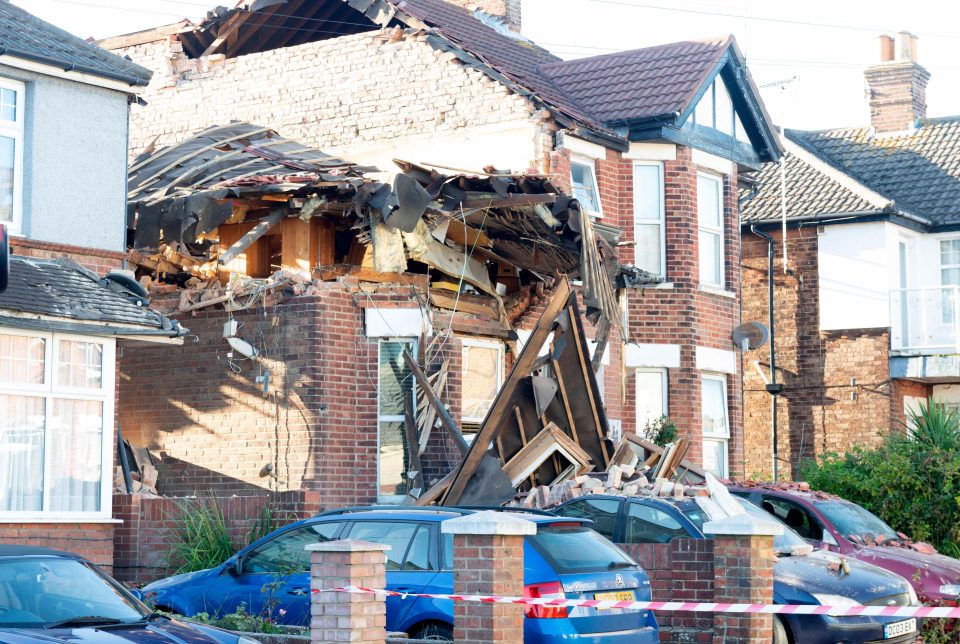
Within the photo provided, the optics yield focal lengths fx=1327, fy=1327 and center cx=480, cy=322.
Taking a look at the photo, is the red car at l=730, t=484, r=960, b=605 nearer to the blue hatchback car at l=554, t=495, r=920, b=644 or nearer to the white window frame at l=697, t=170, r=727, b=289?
the blue hatchback car at l=554, t=495, r=920, b=644

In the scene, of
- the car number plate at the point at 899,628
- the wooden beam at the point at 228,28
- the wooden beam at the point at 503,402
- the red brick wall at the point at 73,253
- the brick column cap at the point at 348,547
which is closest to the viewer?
the brick column cap at the point at 348,547

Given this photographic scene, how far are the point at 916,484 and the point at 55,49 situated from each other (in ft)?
42.4

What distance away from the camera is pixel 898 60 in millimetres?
32344

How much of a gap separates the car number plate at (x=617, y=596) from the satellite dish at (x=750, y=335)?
Answer: 13321 mm

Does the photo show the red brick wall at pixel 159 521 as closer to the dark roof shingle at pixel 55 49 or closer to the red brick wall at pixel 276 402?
the red brick wall at pixel 276 402

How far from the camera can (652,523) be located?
13047 millimetres

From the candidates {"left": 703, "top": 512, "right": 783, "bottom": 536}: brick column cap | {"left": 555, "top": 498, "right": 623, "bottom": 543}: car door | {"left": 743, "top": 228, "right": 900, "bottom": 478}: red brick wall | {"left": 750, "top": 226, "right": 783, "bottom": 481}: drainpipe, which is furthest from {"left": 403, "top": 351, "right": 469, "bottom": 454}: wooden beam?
{"left": 743, "top": 228, "right": 900, "bottom": 478}: red brick wall

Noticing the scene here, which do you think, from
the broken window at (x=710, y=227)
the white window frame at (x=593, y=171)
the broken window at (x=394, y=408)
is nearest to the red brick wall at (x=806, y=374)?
the broken window at (x=710, y=227)

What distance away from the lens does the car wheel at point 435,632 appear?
10172mm

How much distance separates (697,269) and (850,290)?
22.0 ft

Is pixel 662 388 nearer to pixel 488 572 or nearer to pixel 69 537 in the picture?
pixel 69 537

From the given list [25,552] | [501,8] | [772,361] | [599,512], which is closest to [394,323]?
[599,512]

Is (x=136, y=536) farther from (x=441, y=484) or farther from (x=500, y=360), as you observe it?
(x=500, y=360)

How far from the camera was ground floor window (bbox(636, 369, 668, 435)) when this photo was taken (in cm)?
2231
